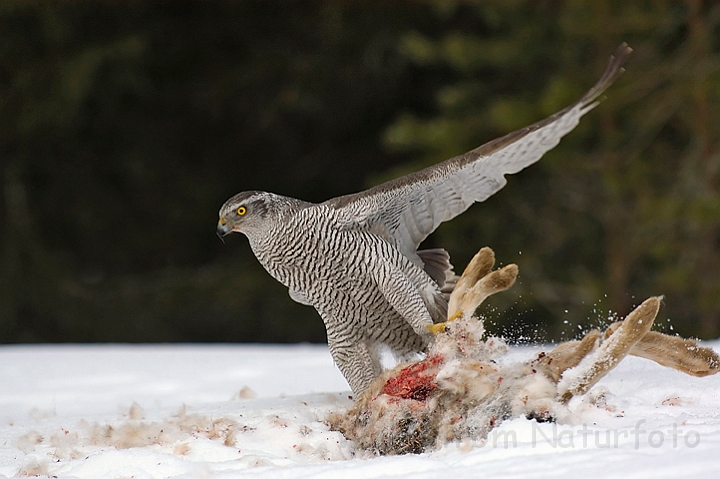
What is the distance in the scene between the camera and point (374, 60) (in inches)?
361

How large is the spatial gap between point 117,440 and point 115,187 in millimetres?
7873

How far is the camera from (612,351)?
2.40 meters

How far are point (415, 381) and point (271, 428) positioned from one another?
50 cm

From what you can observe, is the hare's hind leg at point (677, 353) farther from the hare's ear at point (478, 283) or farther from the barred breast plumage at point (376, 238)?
the barred breast plumage at point (376, 238)

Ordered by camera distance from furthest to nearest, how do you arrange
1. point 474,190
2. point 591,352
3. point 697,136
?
point 697,136, point 474,190, point 591,352

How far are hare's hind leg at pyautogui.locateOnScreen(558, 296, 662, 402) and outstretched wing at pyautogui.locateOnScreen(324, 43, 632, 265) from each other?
3.26ft

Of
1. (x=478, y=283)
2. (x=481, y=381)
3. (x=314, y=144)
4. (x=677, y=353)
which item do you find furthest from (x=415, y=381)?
(x=314, y=144)

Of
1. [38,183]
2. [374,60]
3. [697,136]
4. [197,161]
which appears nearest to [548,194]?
[697,136]

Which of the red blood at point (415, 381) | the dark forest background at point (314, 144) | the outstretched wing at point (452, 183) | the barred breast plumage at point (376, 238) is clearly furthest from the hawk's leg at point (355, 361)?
the dark forest background at point (314, 144)

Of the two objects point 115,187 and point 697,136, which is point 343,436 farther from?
point 115,187

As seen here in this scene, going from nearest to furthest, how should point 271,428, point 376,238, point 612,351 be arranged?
point 612,351
point 271,428
point 376,238

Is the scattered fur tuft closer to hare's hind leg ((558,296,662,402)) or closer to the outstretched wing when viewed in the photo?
hare's hind leg ((558,296,662,402))

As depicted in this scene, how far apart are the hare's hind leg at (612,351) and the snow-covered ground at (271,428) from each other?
0.06 m

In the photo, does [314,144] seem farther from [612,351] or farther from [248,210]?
[612,351]
